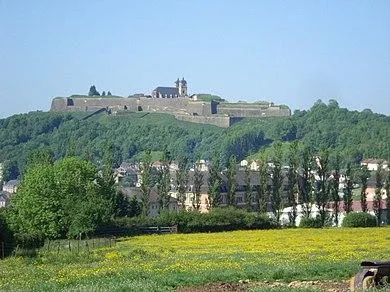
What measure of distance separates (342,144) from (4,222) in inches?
5797

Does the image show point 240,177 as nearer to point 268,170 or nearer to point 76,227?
point 268,170

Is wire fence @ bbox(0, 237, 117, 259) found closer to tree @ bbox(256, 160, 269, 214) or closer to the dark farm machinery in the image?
the dark farm machinery

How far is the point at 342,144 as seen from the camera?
191 m

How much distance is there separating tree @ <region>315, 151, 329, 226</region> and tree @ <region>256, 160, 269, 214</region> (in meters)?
5.36

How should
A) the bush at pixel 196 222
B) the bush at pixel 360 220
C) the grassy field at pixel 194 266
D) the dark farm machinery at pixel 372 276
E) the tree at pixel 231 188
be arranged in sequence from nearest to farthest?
the dark farm machinery at pixel 372 276 → the grassy field at pixel 194 266 → the bush at pixel 196 222 → the bush at pixel 360 220 → the tree at pixel 231 188

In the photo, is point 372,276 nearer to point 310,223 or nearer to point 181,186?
point 310,223

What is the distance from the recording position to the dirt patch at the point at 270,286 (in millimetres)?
21156

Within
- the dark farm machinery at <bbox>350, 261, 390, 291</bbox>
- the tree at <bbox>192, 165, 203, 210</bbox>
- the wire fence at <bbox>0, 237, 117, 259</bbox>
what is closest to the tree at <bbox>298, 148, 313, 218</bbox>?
the tree at <bbox>192, 165, 203, 210</bbox>

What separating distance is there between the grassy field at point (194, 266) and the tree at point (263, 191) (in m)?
36.5

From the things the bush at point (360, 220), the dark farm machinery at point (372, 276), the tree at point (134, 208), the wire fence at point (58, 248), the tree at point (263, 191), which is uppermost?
the tree at point (263, 191)

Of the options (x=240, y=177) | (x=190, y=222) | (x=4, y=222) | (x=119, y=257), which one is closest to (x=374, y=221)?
(x=190, y=222)

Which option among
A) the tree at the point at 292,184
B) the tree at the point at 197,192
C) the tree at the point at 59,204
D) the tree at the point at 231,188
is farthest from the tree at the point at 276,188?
the tree at the point at 59,204

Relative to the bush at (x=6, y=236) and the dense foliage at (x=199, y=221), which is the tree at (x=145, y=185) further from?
the bush at (x=6, y=236)

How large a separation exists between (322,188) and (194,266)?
201 ft
